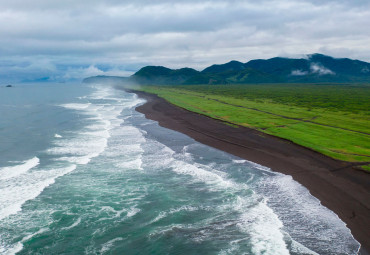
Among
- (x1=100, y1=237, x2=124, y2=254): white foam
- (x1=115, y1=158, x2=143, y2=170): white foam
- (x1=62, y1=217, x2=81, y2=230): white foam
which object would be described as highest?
(x1=115, y1=158, x2=143, y2=170): white foam

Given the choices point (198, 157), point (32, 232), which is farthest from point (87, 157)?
point (32, 232)

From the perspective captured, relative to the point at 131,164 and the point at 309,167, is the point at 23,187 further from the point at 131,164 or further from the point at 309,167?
the point at 309,167

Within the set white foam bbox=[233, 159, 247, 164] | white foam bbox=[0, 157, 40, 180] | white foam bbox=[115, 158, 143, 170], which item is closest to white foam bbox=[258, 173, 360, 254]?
white foam bbox=[233, 159, 247, 164]

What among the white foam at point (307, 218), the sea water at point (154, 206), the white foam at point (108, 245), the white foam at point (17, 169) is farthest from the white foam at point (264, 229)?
the white foam at point (17, 169)

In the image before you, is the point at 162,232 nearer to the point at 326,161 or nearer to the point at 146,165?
the point at 146,165

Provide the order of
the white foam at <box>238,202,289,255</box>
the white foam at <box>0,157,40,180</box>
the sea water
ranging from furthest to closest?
the white foam at <box>0,157,40,180</box> < the sea water < the white foam at <box>238,202,289,255</box>

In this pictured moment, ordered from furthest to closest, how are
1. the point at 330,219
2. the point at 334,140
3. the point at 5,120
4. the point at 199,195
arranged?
the point at 5,120
the point at 334,140
the point at 199,195
the point at 330,219

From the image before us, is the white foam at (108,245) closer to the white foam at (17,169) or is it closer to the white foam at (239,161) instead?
the white foam at (17,169)

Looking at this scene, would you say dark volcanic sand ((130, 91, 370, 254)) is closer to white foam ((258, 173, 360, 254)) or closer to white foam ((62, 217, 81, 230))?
Answer: white foam ((258, 173, 360, 254))
